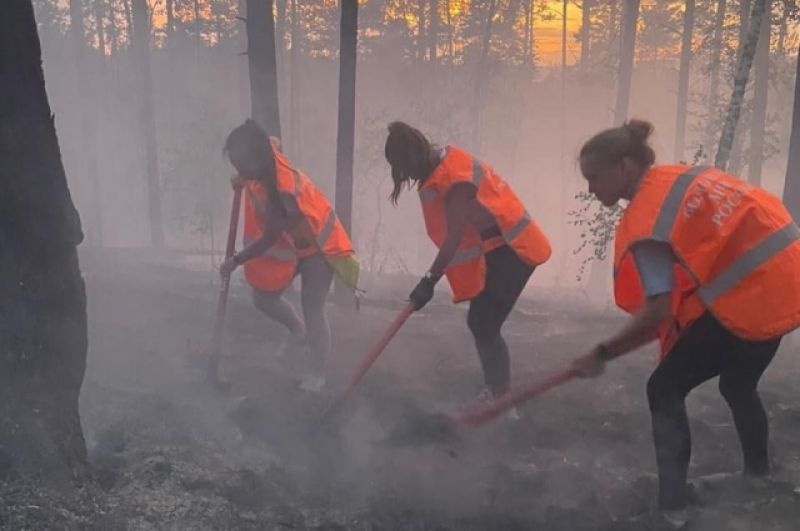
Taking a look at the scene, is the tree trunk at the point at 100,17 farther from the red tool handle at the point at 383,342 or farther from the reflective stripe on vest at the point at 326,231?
the red tool handle at the point at 383,342

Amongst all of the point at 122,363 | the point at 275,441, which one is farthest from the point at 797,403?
the point at 122,363

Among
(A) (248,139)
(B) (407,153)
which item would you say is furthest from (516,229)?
(A) (248,139)

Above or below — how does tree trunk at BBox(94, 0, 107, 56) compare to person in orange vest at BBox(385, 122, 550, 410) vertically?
above

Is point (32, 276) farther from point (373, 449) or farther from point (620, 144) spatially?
point (620, 144)

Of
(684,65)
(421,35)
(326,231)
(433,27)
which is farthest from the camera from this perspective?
(421,35)

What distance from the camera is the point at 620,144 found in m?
3.03

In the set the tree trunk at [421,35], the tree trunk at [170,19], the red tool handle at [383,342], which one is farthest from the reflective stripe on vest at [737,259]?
the tree trunk at [170,19]

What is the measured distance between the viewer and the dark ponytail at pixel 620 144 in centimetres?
304

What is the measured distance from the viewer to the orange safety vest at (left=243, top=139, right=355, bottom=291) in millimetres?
4996

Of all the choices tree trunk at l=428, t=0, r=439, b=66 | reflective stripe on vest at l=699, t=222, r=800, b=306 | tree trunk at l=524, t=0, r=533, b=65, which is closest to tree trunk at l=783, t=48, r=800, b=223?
reflective stripe on vest at l=699, t=222, r=800, b=306

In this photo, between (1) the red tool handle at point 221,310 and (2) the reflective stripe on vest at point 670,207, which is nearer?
(2) the reflective stripe on vest at point 670,207

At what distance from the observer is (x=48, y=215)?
3197 millimetres

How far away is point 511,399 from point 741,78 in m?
6.41

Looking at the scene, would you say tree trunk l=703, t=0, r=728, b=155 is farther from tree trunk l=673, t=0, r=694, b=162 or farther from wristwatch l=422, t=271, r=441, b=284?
wristwatch l=422, t=271, r=441, b=284
